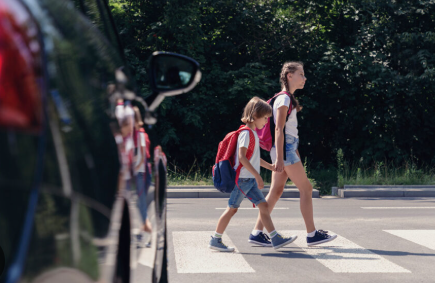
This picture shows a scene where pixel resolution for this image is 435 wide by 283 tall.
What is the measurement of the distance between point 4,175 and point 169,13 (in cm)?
1574

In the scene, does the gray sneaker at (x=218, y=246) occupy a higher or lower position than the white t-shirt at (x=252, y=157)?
lower

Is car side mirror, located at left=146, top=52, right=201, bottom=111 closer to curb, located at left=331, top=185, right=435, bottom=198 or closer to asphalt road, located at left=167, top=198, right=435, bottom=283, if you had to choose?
asphalt road, located at left=167, top=198, right=435, bottom=283

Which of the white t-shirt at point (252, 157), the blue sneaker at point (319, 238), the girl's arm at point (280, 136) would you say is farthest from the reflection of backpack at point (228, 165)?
the blue sneaker at point (319, 238)

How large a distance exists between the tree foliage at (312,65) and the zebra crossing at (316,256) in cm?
990

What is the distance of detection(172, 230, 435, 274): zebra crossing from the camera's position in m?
5.00

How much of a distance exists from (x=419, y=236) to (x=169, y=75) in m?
4.83

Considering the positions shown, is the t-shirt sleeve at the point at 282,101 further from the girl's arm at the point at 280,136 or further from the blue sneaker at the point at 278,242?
the blue sneaker at the point at 278,242

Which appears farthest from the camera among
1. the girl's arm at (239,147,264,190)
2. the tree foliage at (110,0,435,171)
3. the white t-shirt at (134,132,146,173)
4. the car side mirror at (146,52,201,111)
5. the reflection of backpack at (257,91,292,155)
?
the tree foliage at (110,0,435,171)

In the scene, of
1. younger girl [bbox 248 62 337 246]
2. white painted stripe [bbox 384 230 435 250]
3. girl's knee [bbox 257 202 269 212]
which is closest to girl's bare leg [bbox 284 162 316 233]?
younger girl [bbox 248 62 337 246]

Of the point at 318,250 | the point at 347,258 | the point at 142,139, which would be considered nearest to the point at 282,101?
the point at 318,250

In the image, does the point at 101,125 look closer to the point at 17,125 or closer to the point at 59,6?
the point at 59,6

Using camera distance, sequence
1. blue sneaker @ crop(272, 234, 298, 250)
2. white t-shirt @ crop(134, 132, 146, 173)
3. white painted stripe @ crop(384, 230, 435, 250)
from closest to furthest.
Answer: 1. white t-shirt @ crop(134, 132, 146, 173)
2. blue sneaker @ crop(272, 234, 298, 250)
3. white painted stripe @ crop(384, 230, 435, 250)

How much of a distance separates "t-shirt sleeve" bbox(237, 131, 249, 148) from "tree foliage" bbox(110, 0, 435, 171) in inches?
416

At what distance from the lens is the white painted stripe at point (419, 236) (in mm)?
6242
